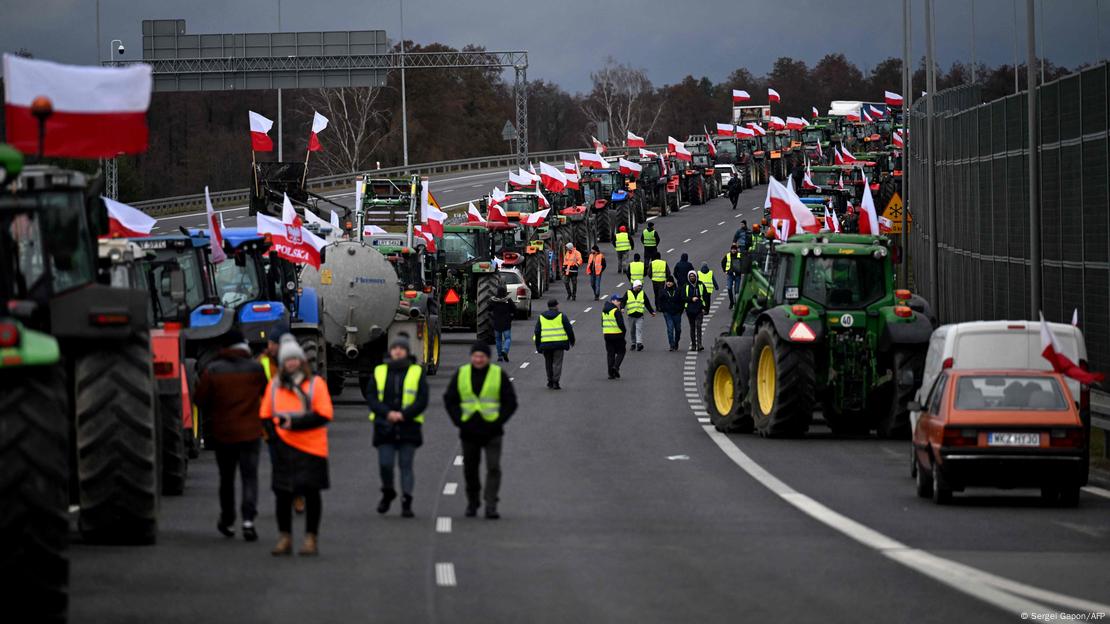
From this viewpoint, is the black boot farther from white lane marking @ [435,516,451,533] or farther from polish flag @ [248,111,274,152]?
polish flag @ [248,111,274,152]

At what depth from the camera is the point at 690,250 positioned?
225ft

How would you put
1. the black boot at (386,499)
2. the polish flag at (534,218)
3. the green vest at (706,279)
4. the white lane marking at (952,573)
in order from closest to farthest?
the white lane marking at (952,573) < the black boot at (386,499) < the green vest at (706,279) < the polish flag at (534,218)

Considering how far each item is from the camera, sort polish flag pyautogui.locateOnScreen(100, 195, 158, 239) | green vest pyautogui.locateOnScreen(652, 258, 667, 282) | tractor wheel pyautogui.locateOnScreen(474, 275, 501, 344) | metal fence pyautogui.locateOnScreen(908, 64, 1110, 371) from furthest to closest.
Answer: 1. green vest pyautogui.locateOnScreen(652, 258, 667, 282)
2. tractor wheel pyautogui.locateOnScreen(474, 275, 501, 344)
3. metal fence pyautogui.locateOnScreen(908, 64, 1110, 371)
4. polish flag pyautogui.locateOnScreen(100, 195, 158, 239)

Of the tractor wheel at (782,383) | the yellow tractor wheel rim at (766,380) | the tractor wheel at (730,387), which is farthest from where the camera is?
the tractor wheel at (730,387)

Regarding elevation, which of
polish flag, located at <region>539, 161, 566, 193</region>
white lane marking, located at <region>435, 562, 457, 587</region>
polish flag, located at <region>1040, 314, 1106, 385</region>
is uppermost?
polish flag, located at <region>539, 161, 566, 193</region>

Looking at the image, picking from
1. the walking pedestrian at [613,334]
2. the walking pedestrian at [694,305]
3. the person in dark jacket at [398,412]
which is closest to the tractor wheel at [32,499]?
the person in dark jacket at [398,412]

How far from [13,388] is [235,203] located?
8026cm

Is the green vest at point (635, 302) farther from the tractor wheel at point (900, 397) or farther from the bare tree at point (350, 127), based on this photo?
the bare tree at point (350, 127)

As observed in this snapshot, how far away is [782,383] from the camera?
26.2m

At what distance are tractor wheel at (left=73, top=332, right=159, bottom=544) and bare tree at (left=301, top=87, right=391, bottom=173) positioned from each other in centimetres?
11286

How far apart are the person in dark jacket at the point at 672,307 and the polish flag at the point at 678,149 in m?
40.2

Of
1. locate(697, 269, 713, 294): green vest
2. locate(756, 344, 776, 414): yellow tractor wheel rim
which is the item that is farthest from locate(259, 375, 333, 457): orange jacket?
locate(697, 269, 713, 294): green vest

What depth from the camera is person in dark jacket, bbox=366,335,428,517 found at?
1820cm

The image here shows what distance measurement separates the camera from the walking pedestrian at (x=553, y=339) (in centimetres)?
3500
